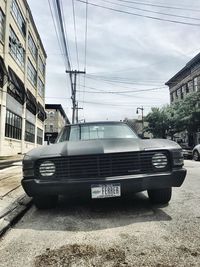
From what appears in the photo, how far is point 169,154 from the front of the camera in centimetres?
494

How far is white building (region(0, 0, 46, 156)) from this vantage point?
26.5 metres

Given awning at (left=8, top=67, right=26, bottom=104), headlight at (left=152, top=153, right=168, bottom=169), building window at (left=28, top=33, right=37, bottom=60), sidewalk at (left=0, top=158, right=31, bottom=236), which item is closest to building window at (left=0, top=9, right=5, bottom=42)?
awning at (left=8, top=67, right=26, bottom=104)

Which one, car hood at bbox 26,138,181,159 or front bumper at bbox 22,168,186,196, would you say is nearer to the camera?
front bumper at bbox 22,168,186,196

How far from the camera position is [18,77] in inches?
1257

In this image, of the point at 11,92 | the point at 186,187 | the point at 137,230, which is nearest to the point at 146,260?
the point at 137,230

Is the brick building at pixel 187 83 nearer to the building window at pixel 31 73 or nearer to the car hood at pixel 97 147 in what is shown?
the building window at pixel 31 73

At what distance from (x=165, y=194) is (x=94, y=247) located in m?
2.32

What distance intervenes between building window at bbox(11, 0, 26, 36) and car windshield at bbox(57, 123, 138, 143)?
26.1 metres

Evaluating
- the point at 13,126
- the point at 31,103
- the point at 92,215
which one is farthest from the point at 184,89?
the point at 92,215

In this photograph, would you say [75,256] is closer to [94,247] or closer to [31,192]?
[94,247]

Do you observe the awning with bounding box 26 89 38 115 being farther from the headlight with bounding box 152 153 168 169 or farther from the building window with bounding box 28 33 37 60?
the headlight with bounding box 152 153 168 169

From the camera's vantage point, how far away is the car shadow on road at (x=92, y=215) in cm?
442

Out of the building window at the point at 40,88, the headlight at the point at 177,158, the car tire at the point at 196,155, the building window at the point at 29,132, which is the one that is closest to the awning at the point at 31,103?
the building window at the point at 29,132

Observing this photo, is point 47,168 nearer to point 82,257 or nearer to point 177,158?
point 82,257
